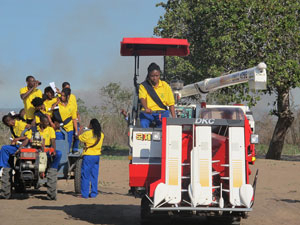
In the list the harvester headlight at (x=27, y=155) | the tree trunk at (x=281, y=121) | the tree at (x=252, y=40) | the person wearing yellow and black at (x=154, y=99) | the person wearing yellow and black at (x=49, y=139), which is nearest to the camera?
the person wearing yellow and black at (x=154, y=99)

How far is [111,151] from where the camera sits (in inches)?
1310

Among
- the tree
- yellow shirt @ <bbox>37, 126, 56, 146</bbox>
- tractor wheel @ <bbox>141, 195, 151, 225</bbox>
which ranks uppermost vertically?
the tree

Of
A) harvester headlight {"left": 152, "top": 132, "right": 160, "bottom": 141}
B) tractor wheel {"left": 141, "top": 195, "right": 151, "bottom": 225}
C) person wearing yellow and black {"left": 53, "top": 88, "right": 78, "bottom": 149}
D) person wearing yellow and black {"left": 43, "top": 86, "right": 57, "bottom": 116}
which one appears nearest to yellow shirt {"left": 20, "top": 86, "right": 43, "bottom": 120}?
person wearing yellow and black {"left": 43, "top": 86, "right": 57, "bottom": 116}

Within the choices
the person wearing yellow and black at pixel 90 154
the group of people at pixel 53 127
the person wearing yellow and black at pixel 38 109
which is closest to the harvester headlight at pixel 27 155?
the group of people at pixel 53 127

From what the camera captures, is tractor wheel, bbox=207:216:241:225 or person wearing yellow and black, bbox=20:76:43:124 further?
person wearing yellow and black, bbox=20:76:43:124

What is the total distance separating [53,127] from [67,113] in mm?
608

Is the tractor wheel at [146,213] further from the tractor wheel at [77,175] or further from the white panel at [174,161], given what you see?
the tractor wheel at [77,175]

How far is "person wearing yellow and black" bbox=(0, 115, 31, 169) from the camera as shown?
1337 cm

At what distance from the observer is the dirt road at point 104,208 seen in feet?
35.6

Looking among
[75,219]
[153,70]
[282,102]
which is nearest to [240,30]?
[282,102]

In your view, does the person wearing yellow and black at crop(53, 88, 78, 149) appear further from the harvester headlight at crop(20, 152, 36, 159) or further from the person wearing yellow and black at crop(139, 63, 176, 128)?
the person wearing yellow and black at crop(139, 63, 176, 128)

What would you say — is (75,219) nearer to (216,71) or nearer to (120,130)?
(216,71)

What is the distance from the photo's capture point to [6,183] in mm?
13141

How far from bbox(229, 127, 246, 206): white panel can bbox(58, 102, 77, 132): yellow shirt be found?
20.8 ft
